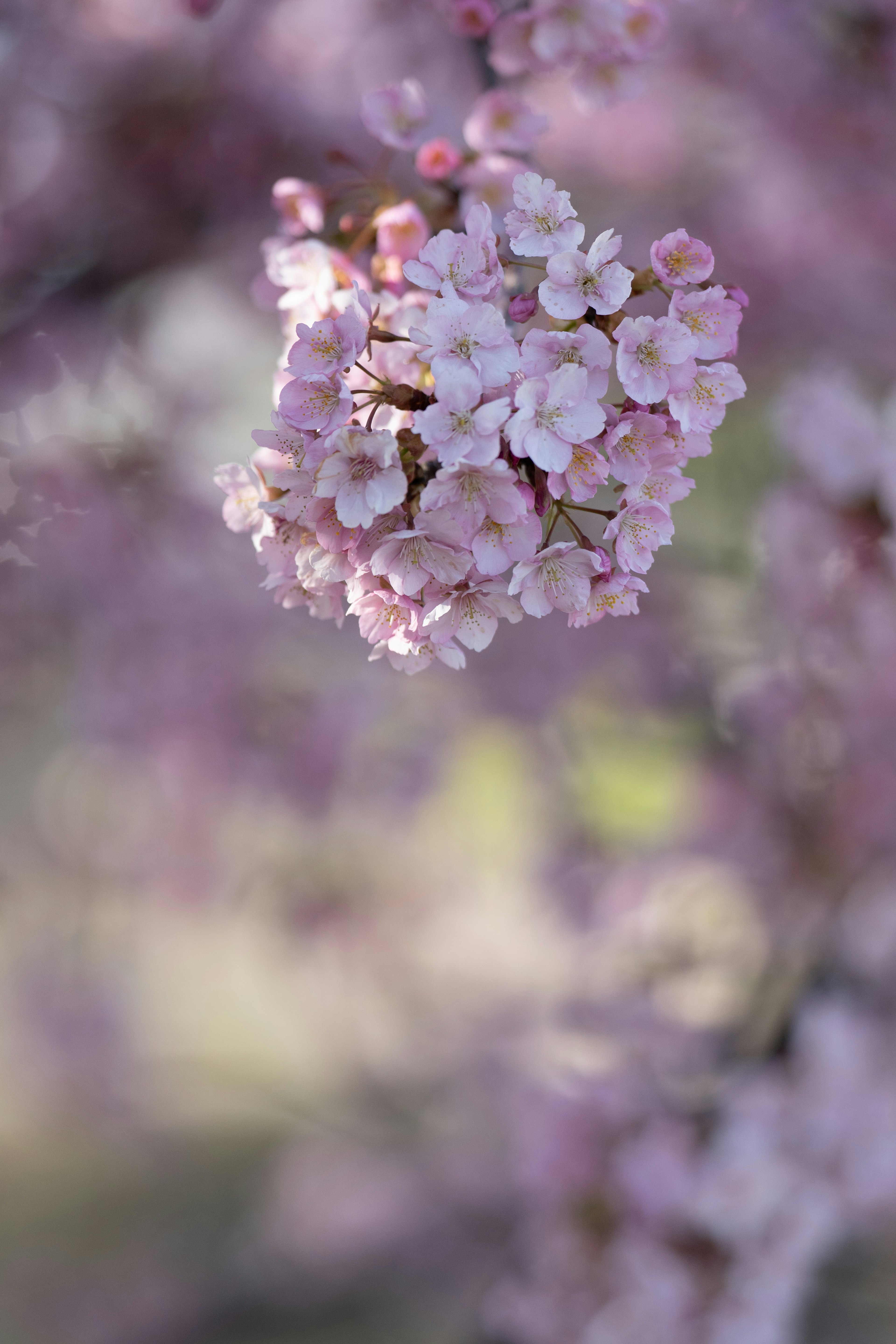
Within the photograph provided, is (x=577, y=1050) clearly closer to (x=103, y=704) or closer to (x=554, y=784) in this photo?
(x=554, y=784)

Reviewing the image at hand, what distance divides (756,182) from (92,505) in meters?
1.53

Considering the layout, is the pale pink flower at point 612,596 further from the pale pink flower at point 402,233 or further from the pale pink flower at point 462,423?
the pale pink flower at point 402,233

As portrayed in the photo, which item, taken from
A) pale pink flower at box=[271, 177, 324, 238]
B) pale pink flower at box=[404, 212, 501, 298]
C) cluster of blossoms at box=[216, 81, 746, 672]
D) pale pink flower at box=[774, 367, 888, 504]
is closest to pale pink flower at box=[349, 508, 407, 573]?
cluster of blossoms at box=[216, 81, 746, 672]

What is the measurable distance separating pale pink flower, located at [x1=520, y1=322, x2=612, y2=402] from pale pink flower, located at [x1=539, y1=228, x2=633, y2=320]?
0.01 meters

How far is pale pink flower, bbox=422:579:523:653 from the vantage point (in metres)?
0.47

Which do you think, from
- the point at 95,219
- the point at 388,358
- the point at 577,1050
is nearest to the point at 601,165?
the point at 95,219

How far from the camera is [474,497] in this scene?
17.3 inches

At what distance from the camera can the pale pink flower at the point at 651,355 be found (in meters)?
0.45

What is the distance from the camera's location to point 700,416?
0.47 metres

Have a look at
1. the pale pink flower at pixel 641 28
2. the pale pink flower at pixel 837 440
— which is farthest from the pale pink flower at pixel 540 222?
the pale pink flower at pixel 837 440

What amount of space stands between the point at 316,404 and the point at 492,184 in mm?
348

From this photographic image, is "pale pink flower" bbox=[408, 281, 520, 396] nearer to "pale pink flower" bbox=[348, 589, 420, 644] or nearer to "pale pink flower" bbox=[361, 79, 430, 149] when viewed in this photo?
"pale pink flower" bbox=[348, 589, 420, 644]

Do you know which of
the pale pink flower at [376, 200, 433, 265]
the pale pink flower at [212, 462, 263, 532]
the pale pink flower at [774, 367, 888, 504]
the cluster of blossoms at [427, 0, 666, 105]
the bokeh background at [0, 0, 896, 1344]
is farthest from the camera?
the bokeh background at [0, 0, 896, 1344]

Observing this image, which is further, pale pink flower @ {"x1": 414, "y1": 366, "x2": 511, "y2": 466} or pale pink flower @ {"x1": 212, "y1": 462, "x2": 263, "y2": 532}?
pale pink flower @ {"x1": 212, "y1": 462, "x2": 263, "y2": 532}
